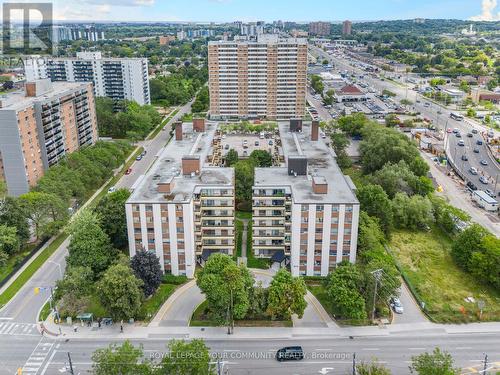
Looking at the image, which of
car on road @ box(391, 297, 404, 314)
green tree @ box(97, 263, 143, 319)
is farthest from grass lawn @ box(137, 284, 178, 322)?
car on road @ box(391, 297, 404, 314)

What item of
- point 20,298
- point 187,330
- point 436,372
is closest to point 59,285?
point 20,298

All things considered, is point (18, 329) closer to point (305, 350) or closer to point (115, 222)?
point (115, 222)

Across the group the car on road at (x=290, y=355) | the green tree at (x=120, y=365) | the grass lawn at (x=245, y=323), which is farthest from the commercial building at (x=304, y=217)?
the green tree at (x=120, y=365)

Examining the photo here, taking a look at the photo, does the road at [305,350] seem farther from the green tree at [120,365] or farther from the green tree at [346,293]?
the green tree at [120,365]

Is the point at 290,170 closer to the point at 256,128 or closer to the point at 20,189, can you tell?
the point at 20,189

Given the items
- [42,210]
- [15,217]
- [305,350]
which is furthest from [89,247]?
[305,350]

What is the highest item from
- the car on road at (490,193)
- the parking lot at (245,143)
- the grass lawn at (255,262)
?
the parking lot at (245,143)
